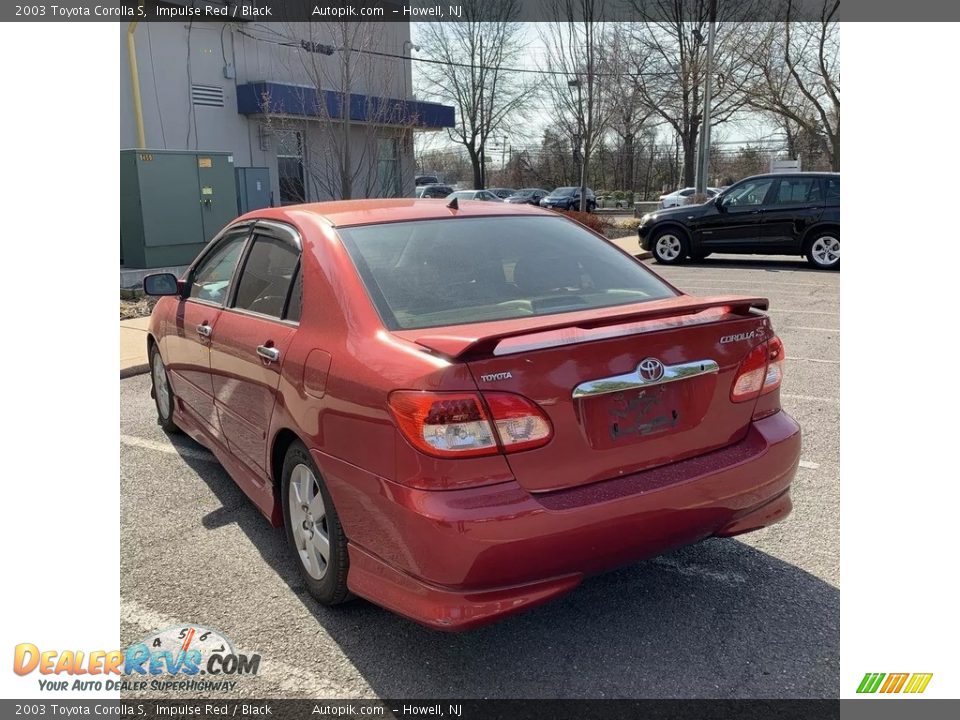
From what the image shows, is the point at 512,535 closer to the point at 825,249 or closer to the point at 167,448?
the point at 167,448

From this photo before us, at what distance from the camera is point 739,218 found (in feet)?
49.5

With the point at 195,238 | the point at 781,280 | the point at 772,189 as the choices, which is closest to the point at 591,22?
the point at 772,189

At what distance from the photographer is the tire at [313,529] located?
115 inches

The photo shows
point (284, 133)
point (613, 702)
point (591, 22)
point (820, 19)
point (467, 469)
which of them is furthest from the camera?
point (820, 19)

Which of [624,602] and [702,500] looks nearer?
[702,500]

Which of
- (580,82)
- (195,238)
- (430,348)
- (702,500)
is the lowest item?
(702,500)

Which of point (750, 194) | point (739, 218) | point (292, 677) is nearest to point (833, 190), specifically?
point (750, 194)

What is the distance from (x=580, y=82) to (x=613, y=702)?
20379 millimetres

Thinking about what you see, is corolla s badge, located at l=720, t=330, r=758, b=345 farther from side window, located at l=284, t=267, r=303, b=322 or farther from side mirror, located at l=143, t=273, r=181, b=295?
side mirror, located at l=143, t=273, r=181, b=295

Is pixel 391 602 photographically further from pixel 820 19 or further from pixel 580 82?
pixel 820 19

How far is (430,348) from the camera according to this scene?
102 inches

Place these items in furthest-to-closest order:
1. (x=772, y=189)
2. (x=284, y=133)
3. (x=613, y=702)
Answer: (x=284, y=133) → (x=772, y=189) → (x=613, y=702)

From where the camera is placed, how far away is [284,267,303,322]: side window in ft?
10.8
